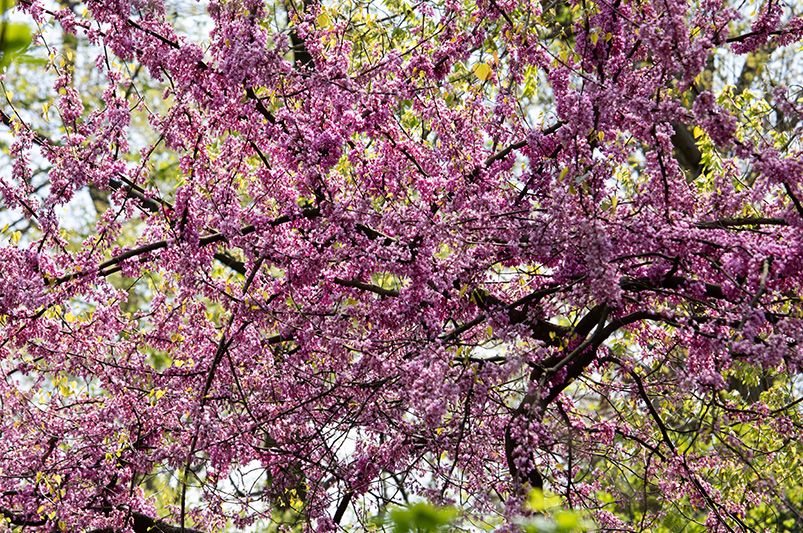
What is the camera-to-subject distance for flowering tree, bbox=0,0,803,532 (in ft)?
16.5

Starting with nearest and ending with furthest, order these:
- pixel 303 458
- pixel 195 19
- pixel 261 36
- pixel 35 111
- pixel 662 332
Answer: pixel 261 36 < pixel 303 458 < pixel 662 332 < pixel 195 19 < pixel 35 111

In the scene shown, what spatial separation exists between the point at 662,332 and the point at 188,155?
354 centimetres

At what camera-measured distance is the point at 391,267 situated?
5.76 metres

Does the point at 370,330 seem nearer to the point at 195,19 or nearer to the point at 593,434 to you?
the point at 593,434

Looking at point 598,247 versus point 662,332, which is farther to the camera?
point 662,332

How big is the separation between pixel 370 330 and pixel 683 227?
2.14 metres

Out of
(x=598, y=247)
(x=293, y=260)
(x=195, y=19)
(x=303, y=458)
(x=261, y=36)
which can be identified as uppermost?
(x=195, y=19)

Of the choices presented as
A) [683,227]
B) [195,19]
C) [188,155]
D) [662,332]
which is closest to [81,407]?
[188,155]

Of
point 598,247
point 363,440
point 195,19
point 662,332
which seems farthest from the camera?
point 195,19

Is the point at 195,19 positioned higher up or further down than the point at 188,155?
higher up

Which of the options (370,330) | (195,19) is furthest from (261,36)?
(195,19)

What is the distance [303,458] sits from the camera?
6.15 metres

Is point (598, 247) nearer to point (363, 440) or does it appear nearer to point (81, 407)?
point (363, 440)

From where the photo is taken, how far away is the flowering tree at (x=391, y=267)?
503cm
